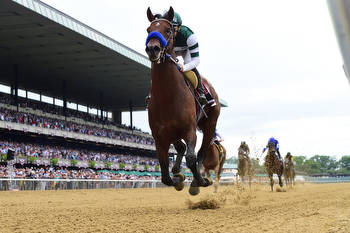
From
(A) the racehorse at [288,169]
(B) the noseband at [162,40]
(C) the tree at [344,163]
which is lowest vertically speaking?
(C) the tree at [344,163]

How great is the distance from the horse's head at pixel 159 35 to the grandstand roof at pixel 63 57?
22.6 m

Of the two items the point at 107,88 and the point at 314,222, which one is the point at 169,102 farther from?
the point at 107,88

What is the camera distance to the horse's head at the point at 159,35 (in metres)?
4.75

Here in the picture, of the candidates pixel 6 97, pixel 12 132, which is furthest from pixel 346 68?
pixel 6 97

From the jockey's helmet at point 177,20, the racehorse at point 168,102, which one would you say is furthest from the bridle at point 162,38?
the jockey's helmet at point 177,20

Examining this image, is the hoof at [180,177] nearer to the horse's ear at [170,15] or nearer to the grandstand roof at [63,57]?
the horse's ear at [170,15]

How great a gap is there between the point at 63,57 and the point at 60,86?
1114cm

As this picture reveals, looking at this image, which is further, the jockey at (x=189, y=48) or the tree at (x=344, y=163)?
the tree at (x=344, y=163)

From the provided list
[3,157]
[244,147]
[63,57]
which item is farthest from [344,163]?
[3,157]

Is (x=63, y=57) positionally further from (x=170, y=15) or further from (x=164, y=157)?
(x=164, y=157)

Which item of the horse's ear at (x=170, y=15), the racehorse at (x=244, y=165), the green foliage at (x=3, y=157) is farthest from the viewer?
the green foliage at (x=3, y=157)

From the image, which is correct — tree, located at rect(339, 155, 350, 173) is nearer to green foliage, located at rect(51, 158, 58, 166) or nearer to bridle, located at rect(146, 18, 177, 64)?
green foliage, located at rect(51, 158, 58, 166)

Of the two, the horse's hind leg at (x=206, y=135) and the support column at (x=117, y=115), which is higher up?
the support column at (x=117, y=115)

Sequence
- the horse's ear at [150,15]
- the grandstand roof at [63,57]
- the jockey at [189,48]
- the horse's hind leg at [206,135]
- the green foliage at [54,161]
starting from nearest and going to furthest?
1. the horse's ear at [150,15]
2. the jockey at [189,48]
3. the horse's hind leg at [206,135]
4. the grandstand roof at [63,57]
5. the green foliage at [54,161]
